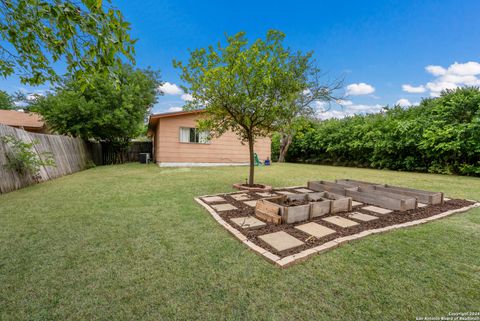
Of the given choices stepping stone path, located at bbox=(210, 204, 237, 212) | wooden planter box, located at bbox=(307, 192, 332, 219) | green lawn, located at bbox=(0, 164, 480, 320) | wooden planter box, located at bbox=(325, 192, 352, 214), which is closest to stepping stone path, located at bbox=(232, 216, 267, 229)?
green lawn, located at bbox=(0, 164, 480, 320)

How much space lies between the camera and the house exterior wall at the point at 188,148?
1201 cm

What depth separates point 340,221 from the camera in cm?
319

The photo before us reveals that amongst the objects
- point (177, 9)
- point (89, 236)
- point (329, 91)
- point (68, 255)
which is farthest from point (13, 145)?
point (329, 91)

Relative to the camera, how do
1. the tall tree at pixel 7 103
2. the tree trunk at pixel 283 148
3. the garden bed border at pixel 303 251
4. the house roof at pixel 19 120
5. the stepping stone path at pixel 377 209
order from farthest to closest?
the tall tree at pixel 7 103 → the tree trunk at pixel 283 148 → the house roof at pixel 19 120 → the stepping stone path at pixel 377 209 → the garden bed border at pixel 303 251

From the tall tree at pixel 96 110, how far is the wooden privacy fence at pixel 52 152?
3.56 ft

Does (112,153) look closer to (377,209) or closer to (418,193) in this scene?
(377,209)

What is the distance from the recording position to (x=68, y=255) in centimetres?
220

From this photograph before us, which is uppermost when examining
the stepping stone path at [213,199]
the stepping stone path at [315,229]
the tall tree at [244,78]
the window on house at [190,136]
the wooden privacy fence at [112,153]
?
the tall tree at [244,78]

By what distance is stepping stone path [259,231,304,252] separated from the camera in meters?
2.37

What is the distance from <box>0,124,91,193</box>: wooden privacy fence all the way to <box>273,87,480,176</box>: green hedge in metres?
9.87

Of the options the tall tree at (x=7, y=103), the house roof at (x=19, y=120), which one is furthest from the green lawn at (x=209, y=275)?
the tall tree at (x=7, y=103)

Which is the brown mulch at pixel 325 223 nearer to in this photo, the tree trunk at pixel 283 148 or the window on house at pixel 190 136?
the window on house at pixel 190 136

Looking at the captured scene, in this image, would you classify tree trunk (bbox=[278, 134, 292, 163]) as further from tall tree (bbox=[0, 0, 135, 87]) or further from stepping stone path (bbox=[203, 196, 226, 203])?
tall tree (bbox=[0, 0, 135, 87])

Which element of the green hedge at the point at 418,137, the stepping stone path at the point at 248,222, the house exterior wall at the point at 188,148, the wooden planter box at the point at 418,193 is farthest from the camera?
the house exterior wall at the point at 188,148
